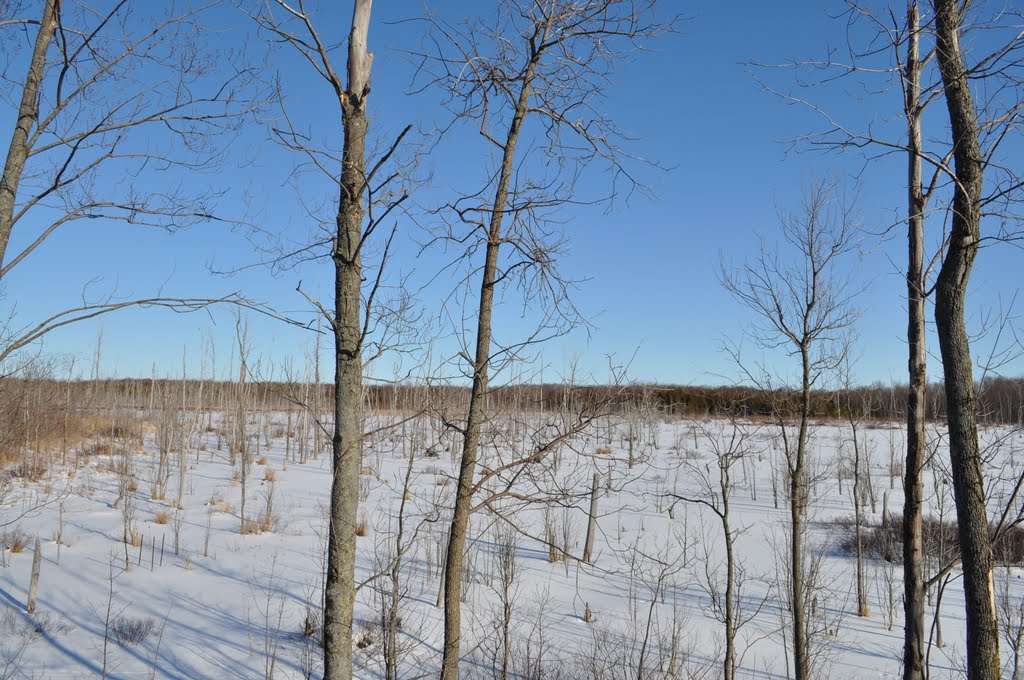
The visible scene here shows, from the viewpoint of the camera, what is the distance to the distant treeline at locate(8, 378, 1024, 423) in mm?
11672

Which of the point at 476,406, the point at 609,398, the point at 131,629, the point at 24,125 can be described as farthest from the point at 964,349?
the point at 131,629

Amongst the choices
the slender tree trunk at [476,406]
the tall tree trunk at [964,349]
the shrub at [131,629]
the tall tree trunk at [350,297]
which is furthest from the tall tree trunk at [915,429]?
the shrub at [131,629]

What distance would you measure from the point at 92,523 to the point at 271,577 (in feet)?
21.2

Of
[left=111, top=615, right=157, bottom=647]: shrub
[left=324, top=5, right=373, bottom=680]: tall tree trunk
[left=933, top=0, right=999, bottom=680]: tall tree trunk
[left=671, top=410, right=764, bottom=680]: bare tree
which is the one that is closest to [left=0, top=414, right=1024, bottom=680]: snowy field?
[left=111, top=615, right=157, bottom=647]: shrub

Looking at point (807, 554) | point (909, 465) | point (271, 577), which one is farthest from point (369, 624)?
point (807, 554)

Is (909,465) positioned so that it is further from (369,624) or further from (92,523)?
(92,523)

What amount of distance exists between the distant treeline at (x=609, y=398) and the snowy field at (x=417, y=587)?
3.15 feet

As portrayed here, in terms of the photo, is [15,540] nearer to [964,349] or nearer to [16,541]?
[16,541]

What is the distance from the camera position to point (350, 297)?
3.27 meters

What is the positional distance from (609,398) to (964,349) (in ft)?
7.46

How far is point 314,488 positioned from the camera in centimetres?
2067

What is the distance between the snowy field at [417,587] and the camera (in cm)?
929

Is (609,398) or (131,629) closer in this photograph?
(609,398)

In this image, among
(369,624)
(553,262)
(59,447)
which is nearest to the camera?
(553,262)
